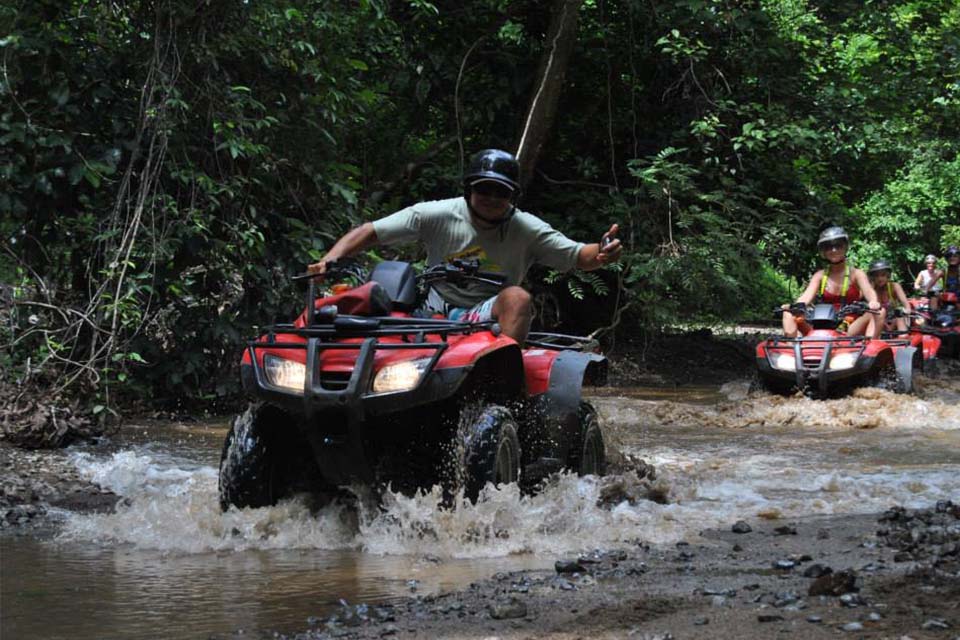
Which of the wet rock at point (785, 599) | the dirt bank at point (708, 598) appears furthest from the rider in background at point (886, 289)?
the wet rock at point (785, 599)

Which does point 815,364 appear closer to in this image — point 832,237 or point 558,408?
point 832,237

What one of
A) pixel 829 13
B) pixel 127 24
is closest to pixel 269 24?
pixel 127 24

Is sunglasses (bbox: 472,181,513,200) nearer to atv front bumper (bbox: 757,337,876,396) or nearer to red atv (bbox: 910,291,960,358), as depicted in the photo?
atv front bumper (bbox: 757,337,876,396)

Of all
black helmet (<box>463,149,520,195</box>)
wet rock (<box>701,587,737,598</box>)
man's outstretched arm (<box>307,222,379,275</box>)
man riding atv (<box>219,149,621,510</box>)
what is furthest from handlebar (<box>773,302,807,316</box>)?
wet rock (<box>701,587,737,598</box>)

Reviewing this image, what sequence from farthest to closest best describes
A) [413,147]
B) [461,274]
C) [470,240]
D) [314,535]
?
[413,147] < [470,240] < [461,274] < [314,535]

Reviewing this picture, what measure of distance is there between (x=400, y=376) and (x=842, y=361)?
8.06 metres

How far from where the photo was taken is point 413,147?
56.5ft

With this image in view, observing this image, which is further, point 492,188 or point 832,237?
point 832,237

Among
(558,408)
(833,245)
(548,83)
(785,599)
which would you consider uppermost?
(548,83)

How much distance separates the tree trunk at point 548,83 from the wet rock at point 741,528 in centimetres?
979

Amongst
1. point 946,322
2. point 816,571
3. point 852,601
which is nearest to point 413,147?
point 946,322

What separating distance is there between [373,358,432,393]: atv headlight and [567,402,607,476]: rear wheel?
4.92ft

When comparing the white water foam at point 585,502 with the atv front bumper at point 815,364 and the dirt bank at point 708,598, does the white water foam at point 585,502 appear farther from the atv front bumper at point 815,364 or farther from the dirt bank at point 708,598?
the atv front bumper at point 815,364

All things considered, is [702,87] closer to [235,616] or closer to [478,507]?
[478,507]
